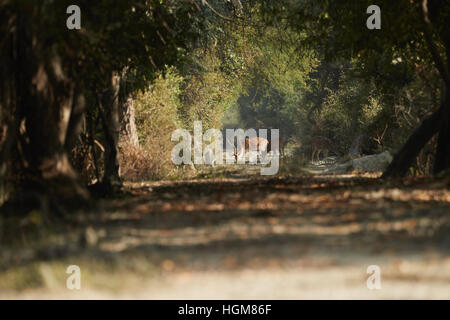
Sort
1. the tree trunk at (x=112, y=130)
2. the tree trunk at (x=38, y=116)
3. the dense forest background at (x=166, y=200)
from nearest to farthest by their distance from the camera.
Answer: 1. the dense forest background at (x=166, y=200)
2. the tree trunk at (x=38, y=116)
3. the tree trunk at (x=112, y=130)

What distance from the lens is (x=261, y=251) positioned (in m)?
6.57

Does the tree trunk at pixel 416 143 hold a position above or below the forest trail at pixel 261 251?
above

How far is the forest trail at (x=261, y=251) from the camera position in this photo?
554cm

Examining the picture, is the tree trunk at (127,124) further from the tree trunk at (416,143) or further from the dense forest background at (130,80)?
the tree trunk at (416,143)

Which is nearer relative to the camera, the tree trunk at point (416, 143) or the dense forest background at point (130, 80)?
the dense forest background at point (130, 80)


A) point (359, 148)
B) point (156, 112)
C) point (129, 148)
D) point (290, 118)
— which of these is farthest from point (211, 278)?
point (290, 118)

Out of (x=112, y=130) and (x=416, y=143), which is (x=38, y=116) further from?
(x=416, y=143)

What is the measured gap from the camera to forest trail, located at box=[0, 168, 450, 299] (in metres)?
5.54

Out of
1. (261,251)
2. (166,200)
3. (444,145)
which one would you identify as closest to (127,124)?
(166,200)

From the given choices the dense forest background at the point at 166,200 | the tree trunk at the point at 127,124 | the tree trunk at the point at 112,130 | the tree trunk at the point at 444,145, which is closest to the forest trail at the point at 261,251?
the dense forest background at the point at 166,200

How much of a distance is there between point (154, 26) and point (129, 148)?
6.72 metres

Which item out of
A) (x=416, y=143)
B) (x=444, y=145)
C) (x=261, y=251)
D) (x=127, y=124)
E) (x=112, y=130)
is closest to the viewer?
(x=261, y=251)

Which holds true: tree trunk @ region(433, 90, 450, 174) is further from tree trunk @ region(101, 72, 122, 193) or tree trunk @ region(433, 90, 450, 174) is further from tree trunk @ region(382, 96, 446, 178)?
tree trunk @ region(101, 72, 122, 193)

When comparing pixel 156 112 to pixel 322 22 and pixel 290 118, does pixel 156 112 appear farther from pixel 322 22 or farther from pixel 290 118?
pixel 290 118
